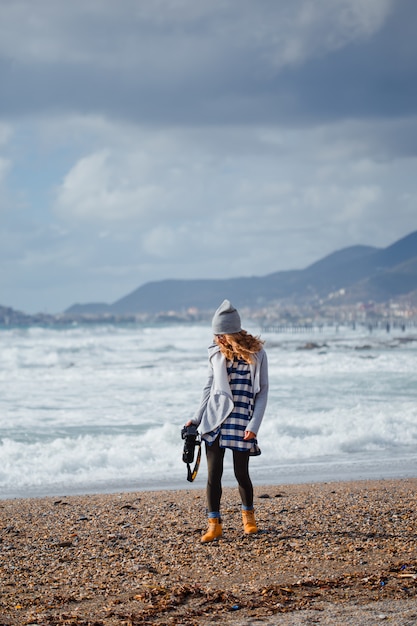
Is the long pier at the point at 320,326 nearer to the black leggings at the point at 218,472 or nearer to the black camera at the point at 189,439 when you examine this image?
the black leggings at the point at 218,472

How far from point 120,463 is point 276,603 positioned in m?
7.00

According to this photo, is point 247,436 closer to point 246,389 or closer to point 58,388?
point 246,389

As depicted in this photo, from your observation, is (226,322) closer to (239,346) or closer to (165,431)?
(239,346)

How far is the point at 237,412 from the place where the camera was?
19.1 feet

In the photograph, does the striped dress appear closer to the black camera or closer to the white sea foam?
the black camera

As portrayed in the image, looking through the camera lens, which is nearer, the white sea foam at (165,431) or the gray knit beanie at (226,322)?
the gray knit beanie at (226,322)

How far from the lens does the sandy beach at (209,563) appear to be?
14.3 ft

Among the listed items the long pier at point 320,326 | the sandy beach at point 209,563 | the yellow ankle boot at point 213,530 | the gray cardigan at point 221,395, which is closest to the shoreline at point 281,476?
the sandy beach at point 209,563

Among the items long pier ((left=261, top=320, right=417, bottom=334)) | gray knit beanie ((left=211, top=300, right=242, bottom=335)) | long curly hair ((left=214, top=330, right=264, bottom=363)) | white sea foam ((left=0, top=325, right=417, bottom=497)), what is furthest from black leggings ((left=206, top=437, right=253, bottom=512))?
long pier ((left=261, top=320, right=417, bottom=334))

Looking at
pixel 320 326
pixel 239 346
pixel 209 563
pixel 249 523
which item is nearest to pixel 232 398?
pixel 239 346

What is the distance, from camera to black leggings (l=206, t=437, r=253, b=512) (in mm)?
5844

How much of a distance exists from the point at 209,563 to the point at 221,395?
47.6 inches

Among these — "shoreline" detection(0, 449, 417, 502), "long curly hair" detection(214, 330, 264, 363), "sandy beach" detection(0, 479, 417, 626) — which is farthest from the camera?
"shoreline" detection(0, 449, 417, 502)

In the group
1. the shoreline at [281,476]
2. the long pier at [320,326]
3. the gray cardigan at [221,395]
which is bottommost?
the shoreline at [281,476]
